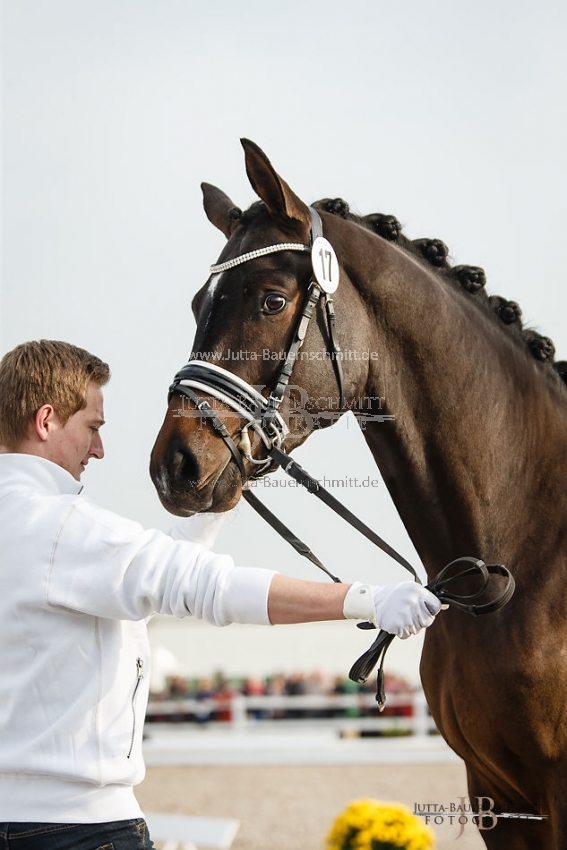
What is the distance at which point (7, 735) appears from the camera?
91.5 inches

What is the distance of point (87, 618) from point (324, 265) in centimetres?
148

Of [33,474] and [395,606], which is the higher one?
[33,474]

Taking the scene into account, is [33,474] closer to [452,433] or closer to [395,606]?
[395,606]

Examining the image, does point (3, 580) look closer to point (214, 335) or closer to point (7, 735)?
point (7, 735)

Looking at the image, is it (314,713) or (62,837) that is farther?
(314,713)

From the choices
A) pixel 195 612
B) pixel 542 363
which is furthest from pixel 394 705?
pixel 195 612

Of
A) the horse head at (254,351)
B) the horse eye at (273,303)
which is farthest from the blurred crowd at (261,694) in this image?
the horse eye at (273,303)

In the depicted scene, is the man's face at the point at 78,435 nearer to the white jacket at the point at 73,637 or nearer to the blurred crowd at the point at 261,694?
the white jacket at the point at 73,637

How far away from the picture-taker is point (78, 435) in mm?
2594

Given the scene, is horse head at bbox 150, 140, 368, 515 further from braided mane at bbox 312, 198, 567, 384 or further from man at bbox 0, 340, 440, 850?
man at bbox 0, 340, 440, 850

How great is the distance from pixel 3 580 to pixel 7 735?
0.39m

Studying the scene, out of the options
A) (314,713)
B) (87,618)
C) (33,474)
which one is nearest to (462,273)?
(33,474)

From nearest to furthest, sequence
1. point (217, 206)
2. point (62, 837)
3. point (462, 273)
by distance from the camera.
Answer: point (62, 837) → point (462, 273) → point (217, 206)

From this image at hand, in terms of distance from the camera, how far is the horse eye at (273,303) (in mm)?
3146
